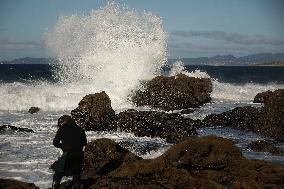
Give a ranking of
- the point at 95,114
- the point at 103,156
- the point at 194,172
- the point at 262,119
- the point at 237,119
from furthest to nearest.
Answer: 1. the point at 237,119
2. the point at 95,114
3. the point at 262,119
4. the point at 103,156
5. the point at 194,172

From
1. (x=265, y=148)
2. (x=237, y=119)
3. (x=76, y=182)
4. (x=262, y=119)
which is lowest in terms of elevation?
(x=265, y=148)

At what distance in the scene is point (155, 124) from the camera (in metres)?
15.8

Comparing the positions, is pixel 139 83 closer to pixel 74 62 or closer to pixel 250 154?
pixel 74 62

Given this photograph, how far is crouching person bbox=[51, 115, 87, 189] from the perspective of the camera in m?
7.40

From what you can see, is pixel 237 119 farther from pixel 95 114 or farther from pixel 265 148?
pixel 95 114

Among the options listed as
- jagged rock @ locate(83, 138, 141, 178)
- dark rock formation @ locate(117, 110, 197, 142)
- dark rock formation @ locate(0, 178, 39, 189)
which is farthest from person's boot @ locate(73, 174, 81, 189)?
dark rock formation @ locate(117, 110, 197, 142)

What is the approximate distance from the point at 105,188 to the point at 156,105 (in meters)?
16.1

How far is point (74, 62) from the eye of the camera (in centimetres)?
3167

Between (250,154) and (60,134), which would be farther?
(250,154)

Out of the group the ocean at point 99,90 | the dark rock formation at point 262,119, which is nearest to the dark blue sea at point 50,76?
the ocean at point 99,90

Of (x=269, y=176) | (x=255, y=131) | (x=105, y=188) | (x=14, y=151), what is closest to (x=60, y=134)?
(x=105, y=188)

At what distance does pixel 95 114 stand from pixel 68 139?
9.26m

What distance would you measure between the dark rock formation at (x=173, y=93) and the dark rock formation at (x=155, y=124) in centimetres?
620

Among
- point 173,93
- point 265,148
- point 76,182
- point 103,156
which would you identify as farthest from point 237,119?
point 76,182
